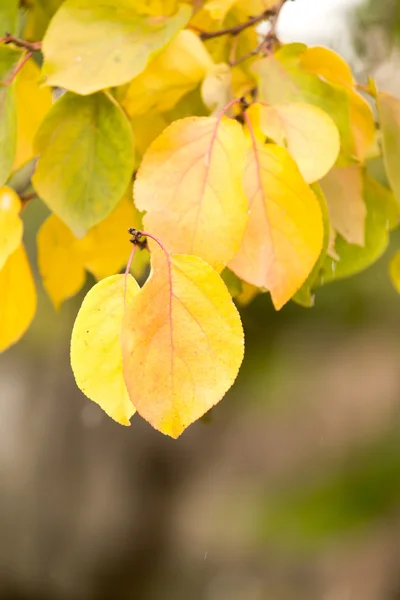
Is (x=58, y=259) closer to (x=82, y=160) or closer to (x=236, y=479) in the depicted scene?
(x=82, y=160)

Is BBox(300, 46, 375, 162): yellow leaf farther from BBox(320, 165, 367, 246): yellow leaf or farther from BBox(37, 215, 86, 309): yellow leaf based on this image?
BBox(37, 215, 86, 309): yellow leaf

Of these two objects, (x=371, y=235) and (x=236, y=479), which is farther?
(x=236, y=479)

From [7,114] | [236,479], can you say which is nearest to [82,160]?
[7,114]

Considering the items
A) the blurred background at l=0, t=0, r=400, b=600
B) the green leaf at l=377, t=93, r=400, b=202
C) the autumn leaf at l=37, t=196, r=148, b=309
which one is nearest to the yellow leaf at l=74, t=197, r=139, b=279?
the autumn leaf at l=37, t=196, r=148, b=309

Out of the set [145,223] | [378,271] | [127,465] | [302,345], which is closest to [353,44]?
[378,271]

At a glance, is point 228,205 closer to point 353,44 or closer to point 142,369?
point 142,369
